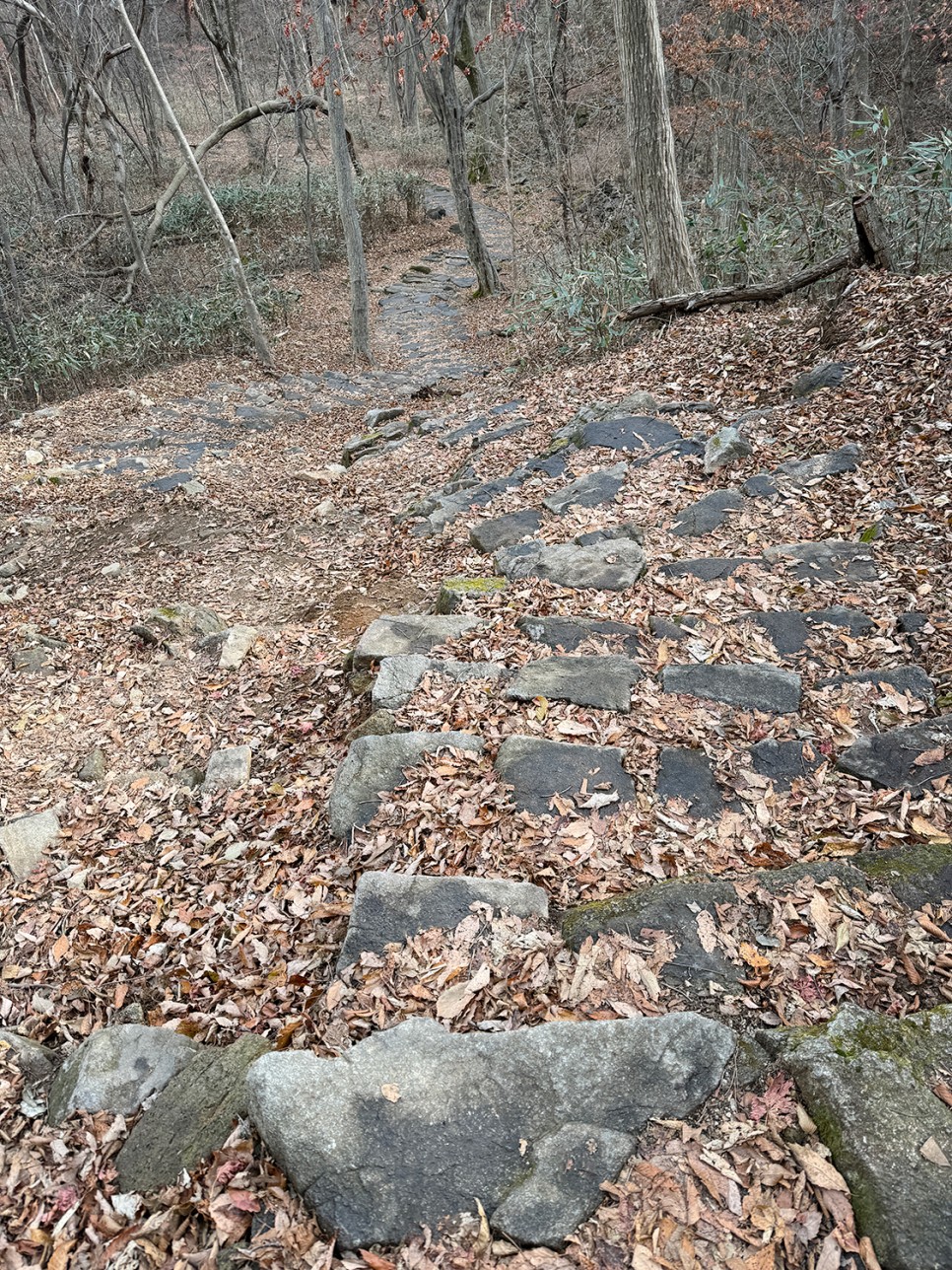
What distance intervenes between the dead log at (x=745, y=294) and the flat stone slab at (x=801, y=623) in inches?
184

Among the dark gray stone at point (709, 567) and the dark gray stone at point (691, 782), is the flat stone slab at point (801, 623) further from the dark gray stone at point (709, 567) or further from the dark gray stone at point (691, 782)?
the dark gray stone at point (691, 782)

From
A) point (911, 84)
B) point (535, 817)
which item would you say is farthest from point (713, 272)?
point (911, 84)

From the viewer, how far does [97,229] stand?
41.7 feet

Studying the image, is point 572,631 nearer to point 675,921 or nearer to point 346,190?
point 675,921

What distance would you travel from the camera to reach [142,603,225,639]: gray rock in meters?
5.34

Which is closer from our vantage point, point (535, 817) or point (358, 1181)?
point (358, 1181)

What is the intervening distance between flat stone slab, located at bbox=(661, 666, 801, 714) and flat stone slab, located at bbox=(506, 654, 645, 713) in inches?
7.9

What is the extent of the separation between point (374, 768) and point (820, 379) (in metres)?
4.72

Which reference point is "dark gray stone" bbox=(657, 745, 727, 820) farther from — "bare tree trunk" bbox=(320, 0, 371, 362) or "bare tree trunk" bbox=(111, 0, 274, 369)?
"bare tree trunk" bbox=(320, 0, 371, 362)

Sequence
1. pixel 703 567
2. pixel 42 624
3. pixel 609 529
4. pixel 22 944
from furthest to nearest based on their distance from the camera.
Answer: pixel 42 624, pixel 609 529, pixel 703 567, pixel 22 944

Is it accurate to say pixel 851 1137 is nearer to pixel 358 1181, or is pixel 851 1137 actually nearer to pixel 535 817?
pixel 358 1181

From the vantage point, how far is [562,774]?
10.0 ft

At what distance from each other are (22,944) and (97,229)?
43.5 ft

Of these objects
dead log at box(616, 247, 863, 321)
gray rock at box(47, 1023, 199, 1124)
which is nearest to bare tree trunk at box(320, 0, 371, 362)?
dead log at box(616, 247, 863, 321)
